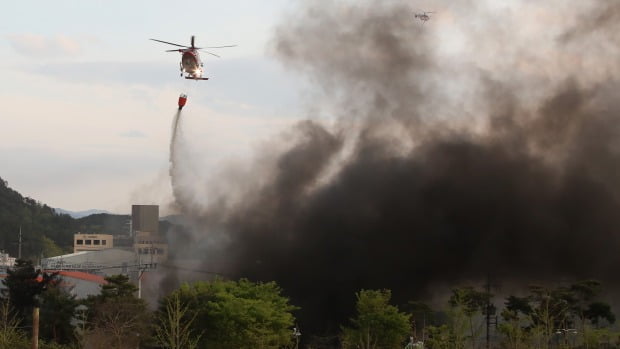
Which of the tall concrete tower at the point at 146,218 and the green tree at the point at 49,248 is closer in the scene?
the tall concrete tower at the point at 146,218

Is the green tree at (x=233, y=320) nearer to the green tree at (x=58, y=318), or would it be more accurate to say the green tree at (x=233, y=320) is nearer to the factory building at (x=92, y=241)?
the green tree at (x=58, y=318)

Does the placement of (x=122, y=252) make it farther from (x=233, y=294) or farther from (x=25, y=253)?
(x=233, y=294)

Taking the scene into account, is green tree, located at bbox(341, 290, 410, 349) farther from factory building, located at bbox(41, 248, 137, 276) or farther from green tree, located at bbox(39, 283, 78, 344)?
factory building, located at bbox(41, 248, 137, 276)

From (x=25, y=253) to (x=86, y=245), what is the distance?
434 inches

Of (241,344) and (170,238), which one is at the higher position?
(170,238)

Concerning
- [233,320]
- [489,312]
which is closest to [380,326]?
[233,320]

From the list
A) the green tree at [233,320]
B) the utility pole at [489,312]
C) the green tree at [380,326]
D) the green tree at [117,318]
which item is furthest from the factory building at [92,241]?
the green tree at [380,326]

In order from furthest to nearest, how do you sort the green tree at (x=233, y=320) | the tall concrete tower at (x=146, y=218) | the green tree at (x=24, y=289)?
the tall concrete tower at (x=146, y=218) < the green tree at (x=24, y=289) < the green tree at (x=233, y=320)

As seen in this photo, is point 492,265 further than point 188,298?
Yes

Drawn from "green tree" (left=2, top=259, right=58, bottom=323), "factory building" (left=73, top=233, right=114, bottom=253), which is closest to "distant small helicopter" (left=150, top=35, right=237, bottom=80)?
"green tree" (left=2, top=259, right=58, bottom=323)

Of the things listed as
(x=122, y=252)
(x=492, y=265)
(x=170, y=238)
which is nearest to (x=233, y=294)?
(x=492, y=265)

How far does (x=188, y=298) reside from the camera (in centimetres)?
6644

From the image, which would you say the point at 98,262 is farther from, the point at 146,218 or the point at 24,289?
the point at 24,289

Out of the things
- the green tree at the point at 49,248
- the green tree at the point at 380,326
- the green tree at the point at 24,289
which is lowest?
the green tree at the point at 380,326
